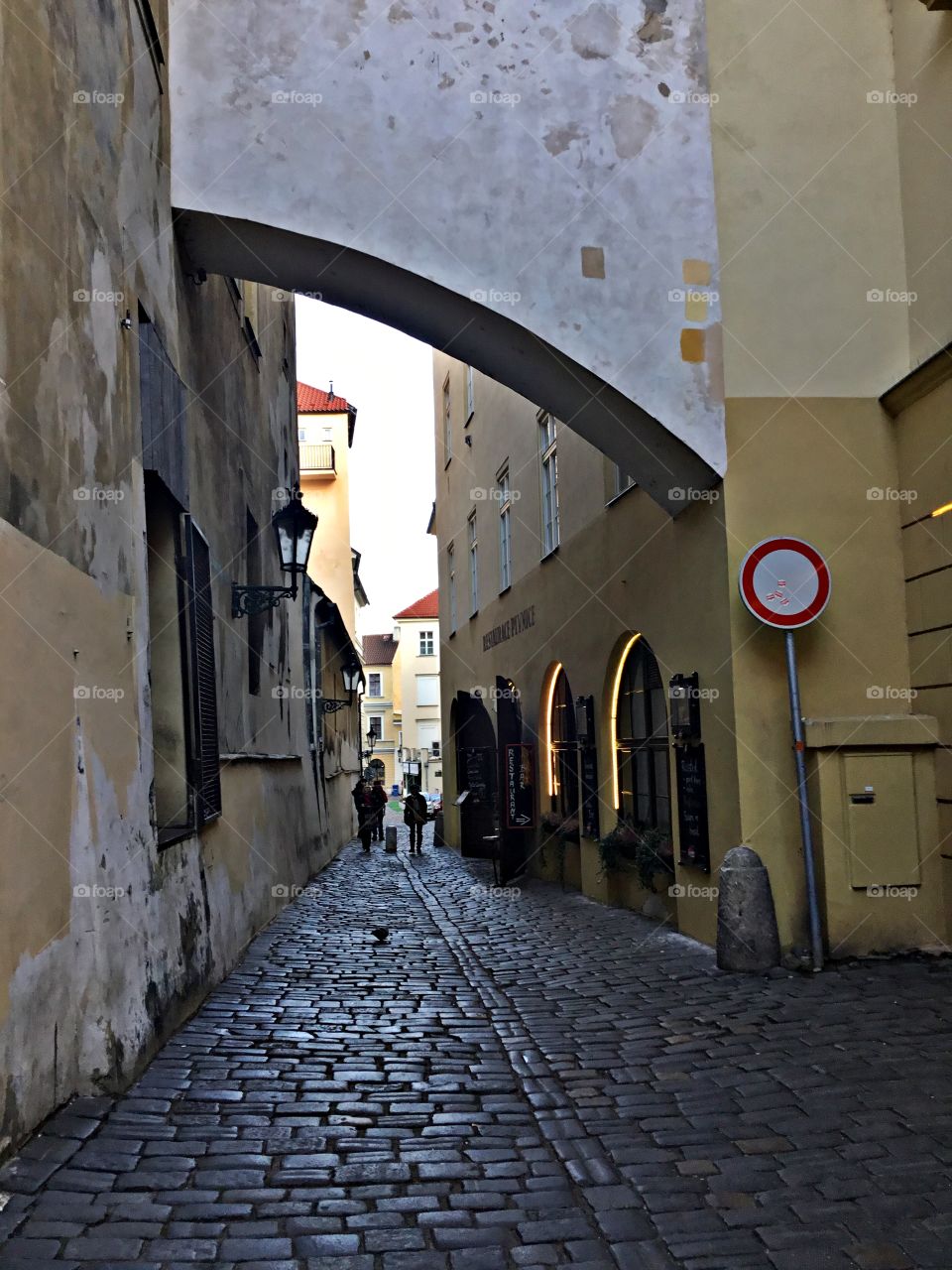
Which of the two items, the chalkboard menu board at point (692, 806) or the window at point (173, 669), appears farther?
the chalkboard menu board at point (692, 806)

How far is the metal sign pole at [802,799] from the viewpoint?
26.6ft

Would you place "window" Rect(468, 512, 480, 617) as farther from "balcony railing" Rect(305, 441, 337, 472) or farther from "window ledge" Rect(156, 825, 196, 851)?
"balcony railing" Rect(305, 441, 337, 472)

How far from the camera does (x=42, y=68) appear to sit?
5125 millimetres

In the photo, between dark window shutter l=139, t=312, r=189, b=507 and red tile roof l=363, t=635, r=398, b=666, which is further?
red tile roof l=363, t=635, r=398, b=666

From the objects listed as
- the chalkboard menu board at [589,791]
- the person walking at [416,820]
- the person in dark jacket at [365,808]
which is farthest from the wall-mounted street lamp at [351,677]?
the chalkboard menu board at [589,791]

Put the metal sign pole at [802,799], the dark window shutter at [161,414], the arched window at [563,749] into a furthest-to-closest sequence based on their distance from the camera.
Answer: the arched window at [563,749], the metal sign pole at [802,799], the dark window shutter at [161,414]

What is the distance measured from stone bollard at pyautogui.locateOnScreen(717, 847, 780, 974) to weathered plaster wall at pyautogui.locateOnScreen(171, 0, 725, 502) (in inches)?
120

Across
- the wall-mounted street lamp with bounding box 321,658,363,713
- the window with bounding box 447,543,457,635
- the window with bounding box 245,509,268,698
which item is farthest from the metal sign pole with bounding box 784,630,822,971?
the wall-mounted street lamp with bounding box 321,658,363,713

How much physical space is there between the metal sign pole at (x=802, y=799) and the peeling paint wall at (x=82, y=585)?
4176 millimetres

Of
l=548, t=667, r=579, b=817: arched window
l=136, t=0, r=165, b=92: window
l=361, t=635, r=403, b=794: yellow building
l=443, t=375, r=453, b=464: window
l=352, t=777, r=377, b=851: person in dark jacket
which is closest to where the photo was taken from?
l=136, t=0, r=165, b=92: window

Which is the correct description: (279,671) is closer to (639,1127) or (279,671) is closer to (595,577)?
(595,577)

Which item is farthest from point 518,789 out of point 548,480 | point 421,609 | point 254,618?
point 421,609

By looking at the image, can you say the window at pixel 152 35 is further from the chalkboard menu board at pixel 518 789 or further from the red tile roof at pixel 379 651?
the red tile roof at pixel 379 651

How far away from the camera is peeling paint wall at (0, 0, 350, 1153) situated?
4.44 meters
